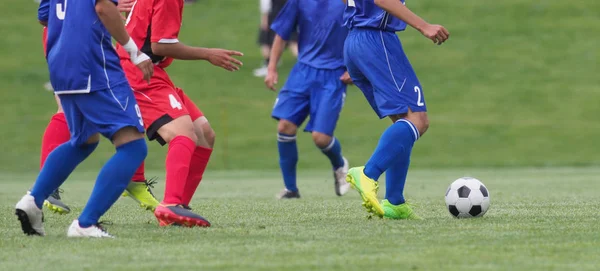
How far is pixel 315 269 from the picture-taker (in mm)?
4980

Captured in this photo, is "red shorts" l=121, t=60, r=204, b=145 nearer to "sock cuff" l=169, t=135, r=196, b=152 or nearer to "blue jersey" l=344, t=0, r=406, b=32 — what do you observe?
"sock cuff" l=169, t=135, r=196, b=152

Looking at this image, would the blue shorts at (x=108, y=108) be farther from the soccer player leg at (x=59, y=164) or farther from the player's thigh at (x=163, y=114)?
the player's thigh at (x=163, y=114)

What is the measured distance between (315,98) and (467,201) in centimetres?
423

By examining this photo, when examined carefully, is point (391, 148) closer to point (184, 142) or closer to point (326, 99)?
point (184, 142)

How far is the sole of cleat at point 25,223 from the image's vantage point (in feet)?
Result: 21.0

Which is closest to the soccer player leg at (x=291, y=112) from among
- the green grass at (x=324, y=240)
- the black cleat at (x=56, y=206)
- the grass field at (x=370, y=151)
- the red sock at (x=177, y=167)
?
the grass field at (x=370, y=151)

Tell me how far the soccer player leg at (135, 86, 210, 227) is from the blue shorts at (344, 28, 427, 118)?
1236mm

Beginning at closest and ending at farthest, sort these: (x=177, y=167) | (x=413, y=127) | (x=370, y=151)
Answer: (x=177, y=167), (x=413, y=127), (x=370, y=151)

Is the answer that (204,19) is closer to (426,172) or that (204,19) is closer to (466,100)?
(466,100)

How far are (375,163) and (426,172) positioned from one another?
1052cm

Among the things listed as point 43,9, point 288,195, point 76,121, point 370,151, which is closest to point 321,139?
point 288,195

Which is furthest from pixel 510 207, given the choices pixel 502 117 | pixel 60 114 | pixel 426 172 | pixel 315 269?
pixel 502 117

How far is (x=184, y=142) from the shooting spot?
7219 mm

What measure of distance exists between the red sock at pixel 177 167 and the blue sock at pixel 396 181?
141 centimetres
